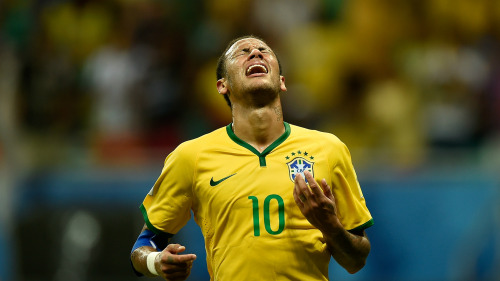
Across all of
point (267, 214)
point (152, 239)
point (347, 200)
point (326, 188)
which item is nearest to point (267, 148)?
point (267, 214)

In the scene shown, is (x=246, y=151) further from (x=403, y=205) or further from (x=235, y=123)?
(x=403, y=205)

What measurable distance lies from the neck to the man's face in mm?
95

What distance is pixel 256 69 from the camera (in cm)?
594

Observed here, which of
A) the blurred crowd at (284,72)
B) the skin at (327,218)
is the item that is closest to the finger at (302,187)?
the skin at (327,218)

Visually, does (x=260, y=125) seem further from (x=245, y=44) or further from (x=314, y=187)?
(x=314, y=187)

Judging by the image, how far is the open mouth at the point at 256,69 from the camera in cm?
592

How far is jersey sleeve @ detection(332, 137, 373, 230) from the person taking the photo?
18.6 ft

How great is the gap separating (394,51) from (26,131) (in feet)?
17.1

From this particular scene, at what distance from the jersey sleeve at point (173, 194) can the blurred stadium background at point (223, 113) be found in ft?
17.8

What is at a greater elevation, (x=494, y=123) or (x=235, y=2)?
(x=235, y=2)

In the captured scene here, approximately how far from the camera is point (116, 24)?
13328mm

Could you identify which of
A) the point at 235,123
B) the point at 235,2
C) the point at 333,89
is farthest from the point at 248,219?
the point at 235,2

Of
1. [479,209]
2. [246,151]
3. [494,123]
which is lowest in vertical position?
[479,209]

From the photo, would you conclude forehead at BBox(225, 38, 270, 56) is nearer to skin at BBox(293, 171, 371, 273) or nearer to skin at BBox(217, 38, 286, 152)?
skin at BBox(217, 38, 286, 152)
